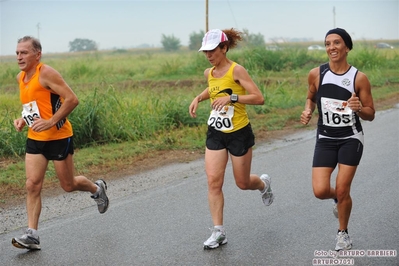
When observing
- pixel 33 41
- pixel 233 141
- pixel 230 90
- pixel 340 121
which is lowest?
pixel 233 141

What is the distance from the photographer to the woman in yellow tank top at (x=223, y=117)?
637 centimetres

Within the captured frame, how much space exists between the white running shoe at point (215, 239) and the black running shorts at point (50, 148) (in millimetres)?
1534

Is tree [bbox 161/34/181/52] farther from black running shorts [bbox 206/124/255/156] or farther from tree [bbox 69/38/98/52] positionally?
black running shorts [bbox 206/124/255/156]

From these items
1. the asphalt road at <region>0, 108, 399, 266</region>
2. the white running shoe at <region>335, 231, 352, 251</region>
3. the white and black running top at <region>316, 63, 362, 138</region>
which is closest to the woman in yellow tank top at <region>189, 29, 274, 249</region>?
the asphalt road at <region>0, 108, 399, 266</region>

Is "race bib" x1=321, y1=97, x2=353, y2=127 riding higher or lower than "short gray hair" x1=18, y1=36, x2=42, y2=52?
lower

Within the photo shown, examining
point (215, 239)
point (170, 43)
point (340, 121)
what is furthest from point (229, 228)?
point (170, 43)

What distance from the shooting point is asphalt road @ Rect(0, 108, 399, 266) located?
6.00 meters

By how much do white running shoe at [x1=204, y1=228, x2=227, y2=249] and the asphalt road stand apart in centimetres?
7

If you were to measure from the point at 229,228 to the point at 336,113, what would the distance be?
1.62m

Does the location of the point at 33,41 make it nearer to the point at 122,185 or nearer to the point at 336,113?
the point at 336,113

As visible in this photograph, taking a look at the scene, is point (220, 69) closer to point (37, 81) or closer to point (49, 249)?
point (37, 81)

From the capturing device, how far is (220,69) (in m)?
6.52

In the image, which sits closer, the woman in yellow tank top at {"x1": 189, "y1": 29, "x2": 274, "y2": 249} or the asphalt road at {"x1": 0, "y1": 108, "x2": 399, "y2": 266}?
the asphalt road at {"x1": 0, "y1": 108, "x2": 399, "y2": 266}

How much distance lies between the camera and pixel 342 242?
602 cm
